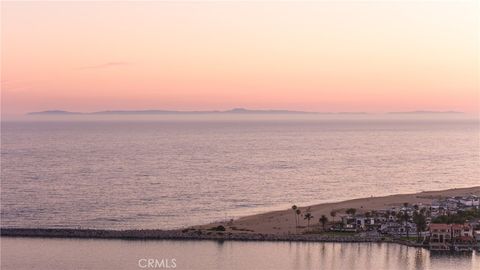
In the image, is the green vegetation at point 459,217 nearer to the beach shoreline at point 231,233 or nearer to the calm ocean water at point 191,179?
the beach shoreline at point 231,233

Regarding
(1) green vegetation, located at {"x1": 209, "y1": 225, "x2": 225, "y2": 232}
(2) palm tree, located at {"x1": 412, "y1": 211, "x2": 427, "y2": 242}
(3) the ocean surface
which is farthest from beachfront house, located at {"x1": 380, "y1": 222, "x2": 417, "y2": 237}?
(1) green vegetation, located at {"x1": 209, "y1": 225, "x2": 225, "y2": 232}

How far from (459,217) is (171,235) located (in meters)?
24.0

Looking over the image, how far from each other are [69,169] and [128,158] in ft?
74.4

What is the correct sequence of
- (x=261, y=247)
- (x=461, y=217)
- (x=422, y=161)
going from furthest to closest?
(x=422, y=161), (x=461, y=217), (x=261, y=247)

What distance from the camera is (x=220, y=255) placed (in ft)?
166

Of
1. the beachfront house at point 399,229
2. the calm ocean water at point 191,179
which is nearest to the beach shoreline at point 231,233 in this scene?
the beachfront house at point 399,229

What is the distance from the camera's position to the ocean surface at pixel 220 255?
4741cm

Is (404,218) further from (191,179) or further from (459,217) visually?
(191,179)

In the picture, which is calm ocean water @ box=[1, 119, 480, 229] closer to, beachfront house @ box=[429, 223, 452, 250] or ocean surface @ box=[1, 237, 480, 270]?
ocean surface @ box=[1, 237, 480, 270]

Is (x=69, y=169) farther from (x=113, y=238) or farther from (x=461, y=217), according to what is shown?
(x=461, y=217)

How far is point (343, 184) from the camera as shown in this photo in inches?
3578

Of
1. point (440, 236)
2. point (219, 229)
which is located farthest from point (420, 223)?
point (219, 229)

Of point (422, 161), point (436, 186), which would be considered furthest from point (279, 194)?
point (422, 161)

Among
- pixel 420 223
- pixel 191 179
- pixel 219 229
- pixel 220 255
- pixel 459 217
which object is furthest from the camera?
pixel 191 179
